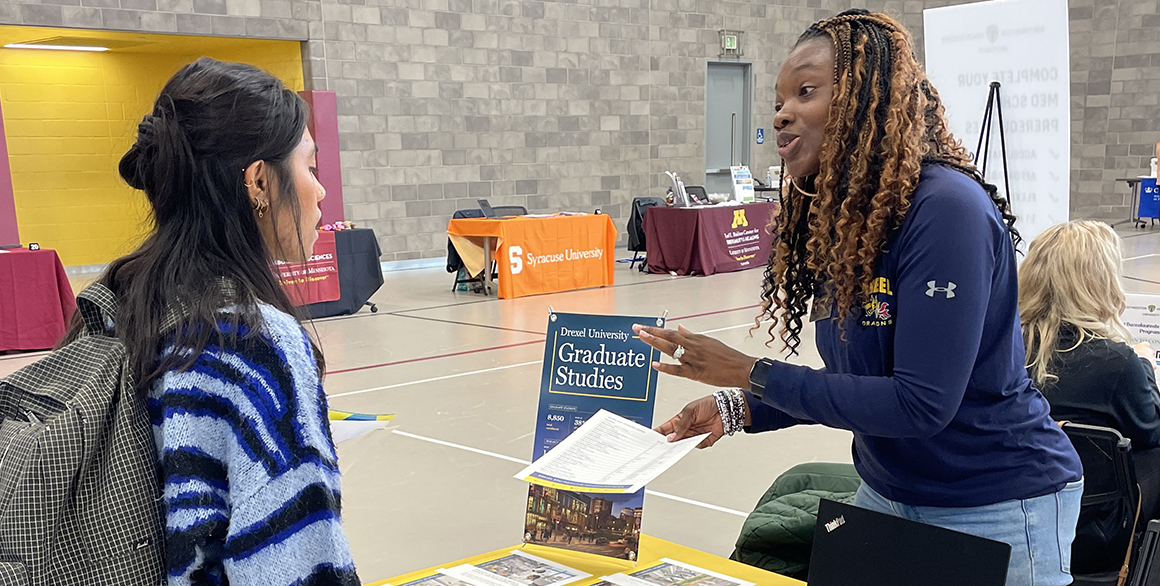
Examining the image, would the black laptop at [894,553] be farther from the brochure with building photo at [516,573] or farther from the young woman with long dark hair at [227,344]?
the young woman with long dark hair at [227,344]

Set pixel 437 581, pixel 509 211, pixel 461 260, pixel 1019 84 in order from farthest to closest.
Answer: pixel 509 211, pixel 461 260, pixel 1019 84, pixel 437 581

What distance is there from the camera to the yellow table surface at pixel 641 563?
6.64ft

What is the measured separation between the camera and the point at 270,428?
1.01m

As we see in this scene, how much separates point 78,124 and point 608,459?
40.8 feet

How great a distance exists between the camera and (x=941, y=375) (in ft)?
4.41

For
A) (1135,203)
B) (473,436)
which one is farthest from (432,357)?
(1135,203)

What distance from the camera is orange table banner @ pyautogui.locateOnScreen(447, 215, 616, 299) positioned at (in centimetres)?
915

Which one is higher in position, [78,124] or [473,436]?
[78,124]

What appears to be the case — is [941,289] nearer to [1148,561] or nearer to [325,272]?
[1148,561]

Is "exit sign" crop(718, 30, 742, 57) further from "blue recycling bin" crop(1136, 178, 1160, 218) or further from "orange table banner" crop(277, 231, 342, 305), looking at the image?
"orange table banner" crop(277, 231, 342, 305)

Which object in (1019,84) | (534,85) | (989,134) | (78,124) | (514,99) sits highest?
(534,85)

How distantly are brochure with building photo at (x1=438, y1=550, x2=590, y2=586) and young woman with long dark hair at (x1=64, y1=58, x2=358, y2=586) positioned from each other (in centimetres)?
100

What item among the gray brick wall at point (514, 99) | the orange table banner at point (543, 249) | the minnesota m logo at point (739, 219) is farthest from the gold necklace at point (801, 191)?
the gray brick wall at point (514, 99)

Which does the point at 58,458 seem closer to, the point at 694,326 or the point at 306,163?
the point at 306,163
